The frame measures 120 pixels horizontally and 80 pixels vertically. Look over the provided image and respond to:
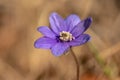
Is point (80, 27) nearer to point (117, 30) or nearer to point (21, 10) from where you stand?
point (117, 30)

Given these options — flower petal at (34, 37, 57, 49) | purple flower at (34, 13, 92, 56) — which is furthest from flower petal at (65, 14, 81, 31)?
flower petal at (34, 37, 57, 49)

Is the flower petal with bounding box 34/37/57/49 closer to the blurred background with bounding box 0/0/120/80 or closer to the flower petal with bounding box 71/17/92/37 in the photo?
the flower petal with bounding box 71/17/92/37

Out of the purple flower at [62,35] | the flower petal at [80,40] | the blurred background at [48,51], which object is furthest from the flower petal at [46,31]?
the blurred background at [48,51]

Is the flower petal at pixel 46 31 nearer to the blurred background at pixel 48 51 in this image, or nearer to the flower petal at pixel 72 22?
the flower petal at pixel 72 22

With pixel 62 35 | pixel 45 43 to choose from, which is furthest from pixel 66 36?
pixel 45 43

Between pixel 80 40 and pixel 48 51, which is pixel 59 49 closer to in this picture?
pixel 80 40

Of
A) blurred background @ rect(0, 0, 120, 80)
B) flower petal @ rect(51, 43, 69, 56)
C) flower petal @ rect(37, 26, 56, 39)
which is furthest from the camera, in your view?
blurred background @ rect(0, 0, 120, 80)
